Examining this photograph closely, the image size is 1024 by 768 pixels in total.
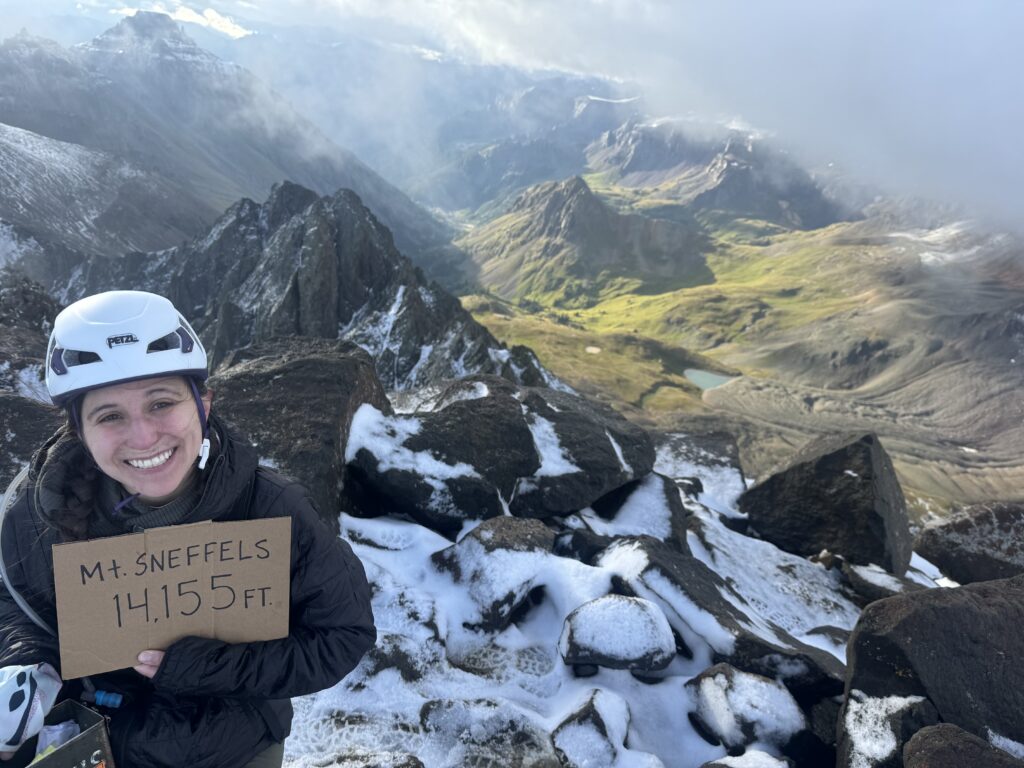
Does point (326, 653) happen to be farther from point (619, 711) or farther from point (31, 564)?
point (619, 711)

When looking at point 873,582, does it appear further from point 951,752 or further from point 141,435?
point 141,435

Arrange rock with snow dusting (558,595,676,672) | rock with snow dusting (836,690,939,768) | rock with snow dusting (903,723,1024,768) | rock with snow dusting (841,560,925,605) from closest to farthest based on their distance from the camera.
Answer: rock with snow dusting (903,723,1024,768)
rock with snow dusting (836,690,939,768)
rock with snow dusting (558,595,676,672)
rock with snow dusting (841,560,925,605)

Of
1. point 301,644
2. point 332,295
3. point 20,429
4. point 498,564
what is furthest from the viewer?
point 332,295

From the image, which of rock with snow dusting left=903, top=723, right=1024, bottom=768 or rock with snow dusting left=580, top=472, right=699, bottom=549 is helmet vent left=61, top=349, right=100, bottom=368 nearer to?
rock with snow dusting left=903, top=723, right=1024, bottom=768

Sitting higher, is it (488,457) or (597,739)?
(488,457)

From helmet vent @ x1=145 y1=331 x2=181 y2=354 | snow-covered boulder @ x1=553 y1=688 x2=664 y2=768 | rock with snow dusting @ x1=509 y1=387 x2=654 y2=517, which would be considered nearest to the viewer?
helmet vent @ x1=145 y1=331 x2=181 y2=354

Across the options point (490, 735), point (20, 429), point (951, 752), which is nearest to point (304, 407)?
point (20, 429)

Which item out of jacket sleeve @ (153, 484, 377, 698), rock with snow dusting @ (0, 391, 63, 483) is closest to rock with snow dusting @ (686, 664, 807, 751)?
jacket sleeve @ (153, 484, 377, 698)
